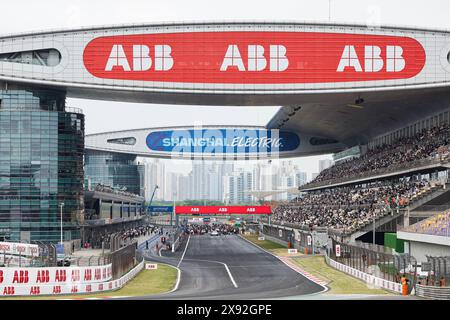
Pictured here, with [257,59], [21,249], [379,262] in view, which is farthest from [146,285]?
[257,59]

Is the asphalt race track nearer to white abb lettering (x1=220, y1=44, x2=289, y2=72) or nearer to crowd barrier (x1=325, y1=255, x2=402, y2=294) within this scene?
crowd barrier (x1=325, y1=255, x2=402, y2=294)

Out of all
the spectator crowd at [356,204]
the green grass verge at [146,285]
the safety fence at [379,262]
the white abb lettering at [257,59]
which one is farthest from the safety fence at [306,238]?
the green grass verge at [146,285]

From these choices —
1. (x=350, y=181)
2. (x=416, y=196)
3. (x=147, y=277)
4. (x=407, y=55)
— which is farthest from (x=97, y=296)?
(x=350, y=181)

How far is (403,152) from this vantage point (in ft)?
201

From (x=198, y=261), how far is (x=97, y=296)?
74.6ft

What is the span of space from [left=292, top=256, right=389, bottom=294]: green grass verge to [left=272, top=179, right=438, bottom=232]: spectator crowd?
4.98 metres

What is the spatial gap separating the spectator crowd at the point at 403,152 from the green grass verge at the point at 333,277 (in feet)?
43.0

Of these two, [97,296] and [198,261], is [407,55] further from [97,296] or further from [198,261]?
[97,296]

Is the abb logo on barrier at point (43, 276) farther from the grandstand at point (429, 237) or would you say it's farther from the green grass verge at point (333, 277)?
the grandstand at point (429, 237)

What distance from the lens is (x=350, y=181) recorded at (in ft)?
238

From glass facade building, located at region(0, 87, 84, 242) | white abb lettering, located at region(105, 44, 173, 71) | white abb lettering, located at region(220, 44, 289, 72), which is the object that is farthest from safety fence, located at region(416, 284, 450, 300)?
glass facade building, located at region(0, 87, 84, 242)

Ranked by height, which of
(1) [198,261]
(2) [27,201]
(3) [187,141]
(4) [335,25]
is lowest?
(1) [198,261]

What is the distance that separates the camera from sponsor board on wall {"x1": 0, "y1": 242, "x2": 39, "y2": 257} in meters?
37.3

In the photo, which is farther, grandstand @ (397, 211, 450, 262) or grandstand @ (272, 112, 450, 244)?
grandstand @ (272, 112, 450, 244)
